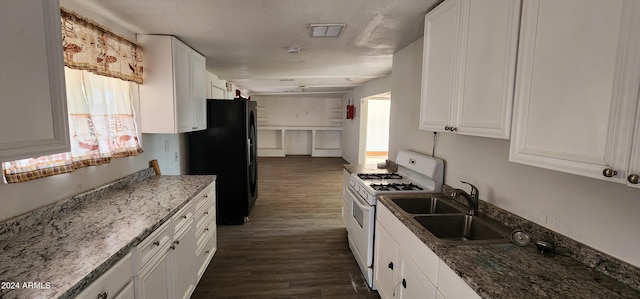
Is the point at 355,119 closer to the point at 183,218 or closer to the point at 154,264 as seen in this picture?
the point at 183,218

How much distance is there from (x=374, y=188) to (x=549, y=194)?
1213mm

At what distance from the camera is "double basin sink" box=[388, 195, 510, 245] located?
1.55 m

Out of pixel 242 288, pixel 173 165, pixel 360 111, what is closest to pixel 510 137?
pixel 242 288

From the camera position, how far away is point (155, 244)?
1.54m

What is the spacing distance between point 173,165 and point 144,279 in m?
2.04

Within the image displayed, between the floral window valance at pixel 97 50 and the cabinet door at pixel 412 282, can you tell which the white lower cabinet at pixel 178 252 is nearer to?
the floral window valance at pixel 97 50

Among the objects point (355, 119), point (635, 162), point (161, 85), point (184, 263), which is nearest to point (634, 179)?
point (635, 162)

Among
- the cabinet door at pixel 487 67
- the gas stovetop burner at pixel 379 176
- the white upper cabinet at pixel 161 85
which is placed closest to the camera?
the cabinet door at pixel 487 67

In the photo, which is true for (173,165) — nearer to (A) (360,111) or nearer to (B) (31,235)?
(B) (31,235)

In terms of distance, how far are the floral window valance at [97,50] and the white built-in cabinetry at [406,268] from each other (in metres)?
2.28

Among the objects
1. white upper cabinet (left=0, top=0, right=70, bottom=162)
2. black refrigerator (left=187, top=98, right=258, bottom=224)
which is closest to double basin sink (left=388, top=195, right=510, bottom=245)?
white upper cabinet (left=0, top=0, right=70, bottom=162)

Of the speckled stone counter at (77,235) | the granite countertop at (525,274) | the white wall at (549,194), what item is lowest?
the granite countertop at (525,274)

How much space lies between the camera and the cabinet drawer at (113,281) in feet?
3.39

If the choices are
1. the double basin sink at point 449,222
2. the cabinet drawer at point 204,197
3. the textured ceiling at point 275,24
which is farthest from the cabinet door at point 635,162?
the cabinet drawer at point 204,197
